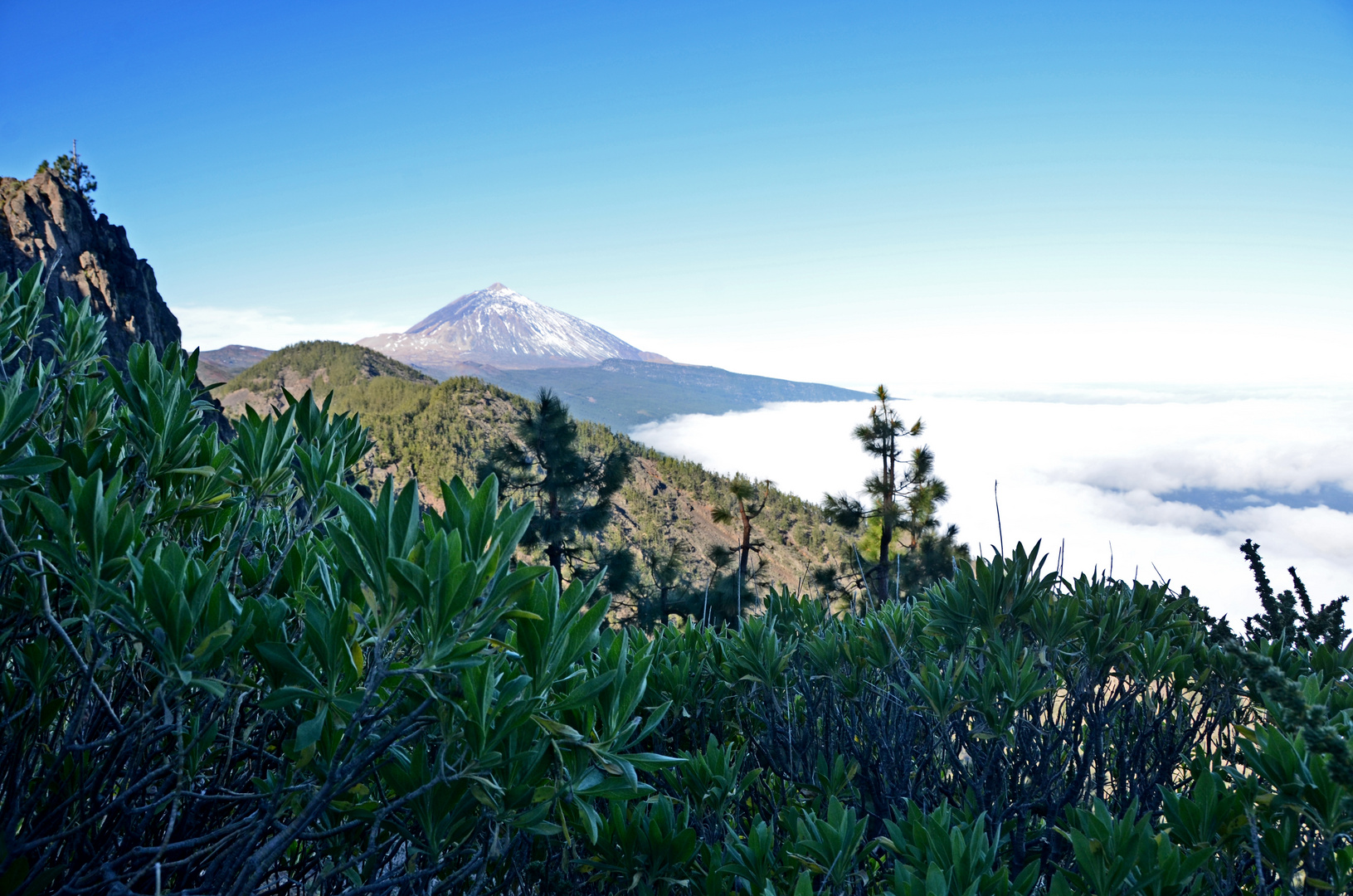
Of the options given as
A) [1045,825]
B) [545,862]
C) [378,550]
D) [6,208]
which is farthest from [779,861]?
[6,208]

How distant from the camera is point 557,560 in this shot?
15609 millimetres

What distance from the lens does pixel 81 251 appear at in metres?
31.8

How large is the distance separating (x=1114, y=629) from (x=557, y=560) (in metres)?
14.3

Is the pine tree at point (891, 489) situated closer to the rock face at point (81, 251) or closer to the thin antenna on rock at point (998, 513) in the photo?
the thin antenna on rock at point (998, 513)

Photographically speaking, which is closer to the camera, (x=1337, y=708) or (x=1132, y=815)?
(x=1132, y=815)

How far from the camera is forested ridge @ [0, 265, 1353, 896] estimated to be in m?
0.93

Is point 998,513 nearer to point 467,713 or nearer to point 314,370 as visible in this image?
point 467,713

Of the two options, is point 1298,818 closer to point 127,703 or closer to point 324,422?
point 324,422

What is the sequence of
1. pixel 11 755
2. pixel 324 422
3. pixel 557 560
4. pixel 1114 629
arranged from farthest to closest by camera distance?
1. pixel 557 560
2. pixel 1114 629
3. pixel 324 422
4. pixel 11 755

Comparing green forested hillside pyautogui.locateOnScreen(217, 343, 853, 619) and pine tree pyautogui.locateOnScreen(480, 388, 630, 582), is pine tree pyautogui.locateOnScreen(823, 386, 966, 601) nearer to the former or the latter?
pine tree pyautogui.locateOnScreen(480, 388, 630, 582)

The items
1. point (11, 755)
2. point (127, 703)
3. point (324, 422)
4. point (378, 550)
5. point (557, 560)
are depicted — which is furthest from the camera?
point (557, 560)

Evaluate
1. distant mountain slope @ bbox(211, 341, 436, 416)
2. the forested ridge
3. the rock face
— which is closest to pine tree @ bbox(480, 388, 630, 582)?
the forested ridge

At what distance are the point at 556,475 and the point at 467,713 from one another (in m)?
15.7

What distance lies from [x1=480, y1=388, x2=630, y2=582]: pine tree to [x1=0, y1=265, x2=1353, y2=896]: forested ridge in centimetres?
1350
